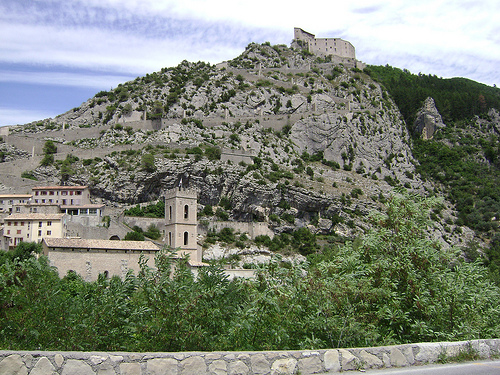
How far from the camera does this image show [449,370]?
31.2ft

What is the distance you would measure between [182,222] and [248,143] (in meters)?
26.6

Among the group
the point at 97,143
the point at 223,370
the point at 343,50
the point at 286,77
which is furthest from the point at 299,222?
the point at 343,50

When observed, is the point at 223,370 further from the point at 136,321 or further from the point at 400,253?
the point at 400,253

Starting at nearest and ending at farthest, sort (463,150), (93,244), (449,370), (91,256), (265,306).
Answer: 1. (449,370)
2. (265,306)
3. (91,256)
4. (93,244)
5. (463,150)

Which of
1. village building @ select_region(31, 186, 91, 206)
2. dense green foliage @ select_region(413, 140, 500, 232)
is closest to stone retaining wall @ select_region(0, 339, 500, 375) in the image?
village building @ select_region(31, 186, 91, 206)

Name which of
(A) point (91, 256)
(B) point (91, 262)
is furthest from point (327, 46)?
(B) point (91, 262)

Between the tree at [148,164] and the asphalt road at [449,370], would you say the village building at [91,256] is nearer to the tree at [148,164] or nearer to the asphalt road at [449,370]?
the tree at [148,164]

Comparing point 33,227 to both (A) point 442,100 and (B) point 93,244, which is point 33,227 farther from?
(A) point 442,100

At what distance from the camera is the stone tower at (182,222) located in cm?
4861

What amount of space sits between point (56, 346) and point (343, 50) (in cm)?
11720

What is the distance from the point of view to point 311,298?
41.1 ft

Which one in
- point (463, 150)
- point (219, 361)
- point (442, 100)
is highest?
point (442, 100)

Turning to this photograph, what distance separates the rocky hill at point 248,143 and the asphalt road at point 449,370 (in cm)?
4975

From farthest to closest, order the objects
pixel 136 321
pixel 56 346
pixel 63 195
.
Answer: pixel 63 195 → pixel 136 321 → pixel 56 346
